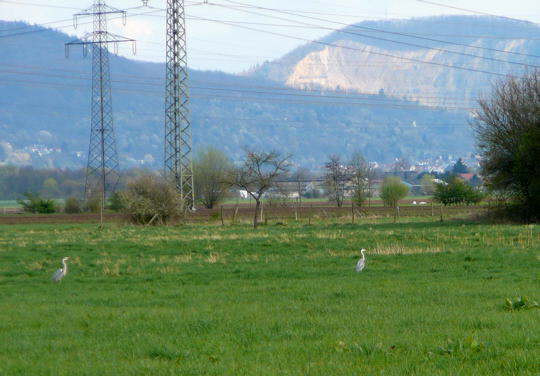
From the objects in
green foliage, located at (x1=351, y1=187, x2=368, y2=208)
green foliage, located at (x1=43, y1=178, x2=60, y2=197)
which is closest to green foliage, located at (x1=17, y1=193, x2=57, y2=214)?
green foliage, located at (x1=351, y1=187, x2=368, y2=208)

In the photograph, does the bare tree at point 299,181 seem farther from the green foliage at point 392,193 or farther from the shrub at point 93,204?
the shrub at point 93,204

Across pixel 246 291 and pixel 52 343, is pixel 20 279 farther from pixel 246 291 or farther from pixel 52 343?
pixel 52 343

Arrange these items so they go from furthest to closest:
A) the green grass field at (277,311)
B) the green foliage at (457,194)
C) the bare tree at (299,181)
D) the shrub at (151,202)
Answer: the bare tree at (299,181) → the green foliage at (457,194) → the shrub at (151,202) → the green grass field at (277,311)

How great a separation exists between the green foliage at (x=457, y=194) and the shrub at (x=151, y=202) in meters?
31.2

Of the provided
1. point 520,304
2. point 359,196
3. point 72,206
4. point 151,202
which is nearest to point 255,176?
point 151,202

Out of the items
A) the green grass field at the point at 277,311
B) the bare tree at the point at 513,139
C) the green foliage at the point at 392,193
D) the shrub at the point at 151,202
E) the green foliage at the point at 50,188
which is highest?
the bare tree at the point at 513,139

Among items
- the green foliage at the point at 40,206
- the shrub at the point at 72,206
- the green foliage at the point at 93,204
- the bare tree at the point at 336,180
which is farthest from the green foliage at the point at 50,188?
the bare tree at the point at 336,180

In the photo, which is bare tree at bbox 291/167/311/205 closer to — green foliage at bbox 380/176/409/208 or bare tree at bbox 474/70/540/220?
green foliage at bbox 380/176/409/208

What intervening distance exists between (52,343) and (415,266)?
12513 millimetres

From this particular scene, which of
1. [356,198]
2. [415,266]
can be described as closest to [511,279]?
[415,266]

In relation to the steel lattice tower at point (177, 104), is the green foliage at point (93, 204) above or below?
below

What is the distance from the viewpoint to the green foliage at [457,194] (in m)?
72.2

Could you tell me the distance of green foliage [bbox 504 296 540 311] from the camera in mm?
12545

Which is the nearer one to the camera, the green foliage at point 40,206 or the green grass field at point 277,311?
the green grass field at point 277,311
